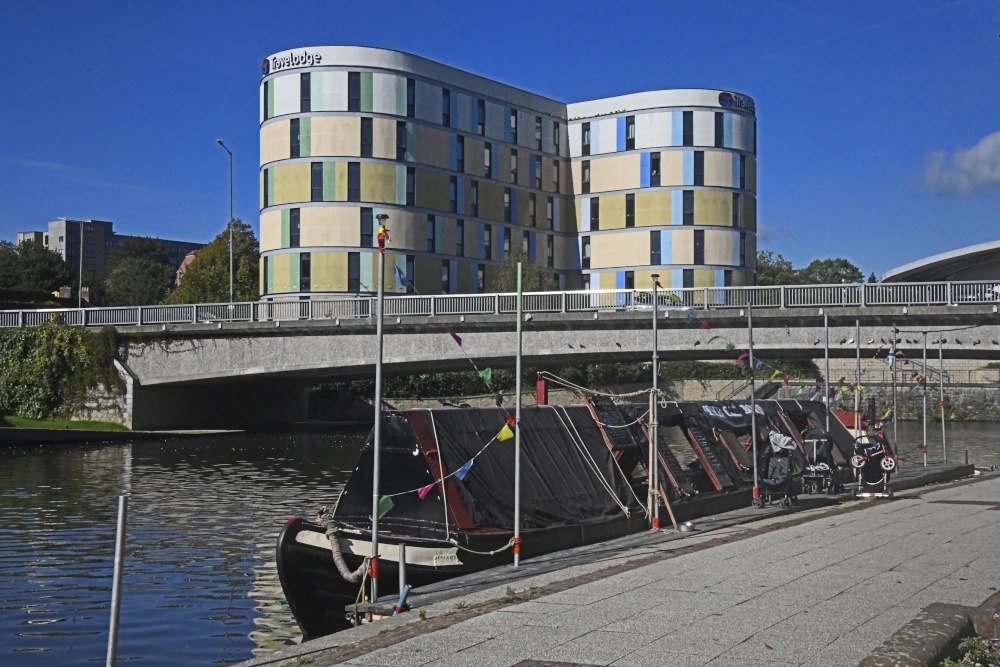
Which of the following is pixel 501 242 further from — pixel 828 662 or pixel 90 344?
pixel 828 662

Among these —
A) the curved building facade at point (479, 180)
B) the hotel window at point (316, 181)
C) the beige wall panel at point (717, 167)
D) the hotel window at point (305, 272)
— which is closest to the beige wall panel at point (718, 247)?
the curved building facade at point (479, 180)

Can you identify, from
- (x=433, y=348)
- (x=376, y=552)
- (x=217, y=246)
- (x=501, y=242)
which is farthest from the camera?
(x=217, y=246)

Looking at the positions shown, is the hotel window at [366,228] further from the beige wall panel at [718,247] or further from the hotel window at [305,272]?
the beige wall panel at [718,247]

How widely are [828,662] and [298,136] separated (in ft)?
214

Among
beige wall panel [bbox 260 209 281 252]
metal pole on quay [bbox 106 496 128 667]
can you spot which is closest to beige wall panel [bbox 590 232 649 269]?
beige wall panel [bbox 260 209 281 252]

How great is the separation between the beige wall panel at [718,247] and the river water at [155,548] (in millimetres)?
34341

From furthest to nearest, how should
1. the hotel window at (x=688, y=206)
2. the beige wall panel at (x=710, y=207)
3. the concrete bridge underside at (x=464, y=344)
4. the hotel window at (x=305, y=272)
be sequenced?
the hotel window at (x=688, y=206) < the beige wall panel at (x=710, y=207) < the hotel window at (x=305, y=272) < the concrete bridge underside at (x=464, y=344)

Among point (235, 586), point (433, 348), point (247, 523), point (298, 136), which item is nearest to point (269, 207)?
point (298, 136)

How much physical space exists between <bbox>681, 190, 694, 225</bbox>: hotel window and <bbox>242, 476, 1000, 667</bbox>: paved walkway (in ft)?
208

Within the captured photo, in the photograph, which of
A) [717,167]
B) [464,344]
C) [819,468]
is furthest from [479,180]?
[819,468]

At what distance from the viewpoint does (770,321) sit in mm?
48031

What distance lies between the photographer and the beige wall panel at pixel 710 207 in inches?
3159

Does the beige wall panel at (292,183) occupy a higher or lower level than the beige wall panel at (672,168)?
lower

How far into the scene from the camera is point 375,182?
71.3 metres
